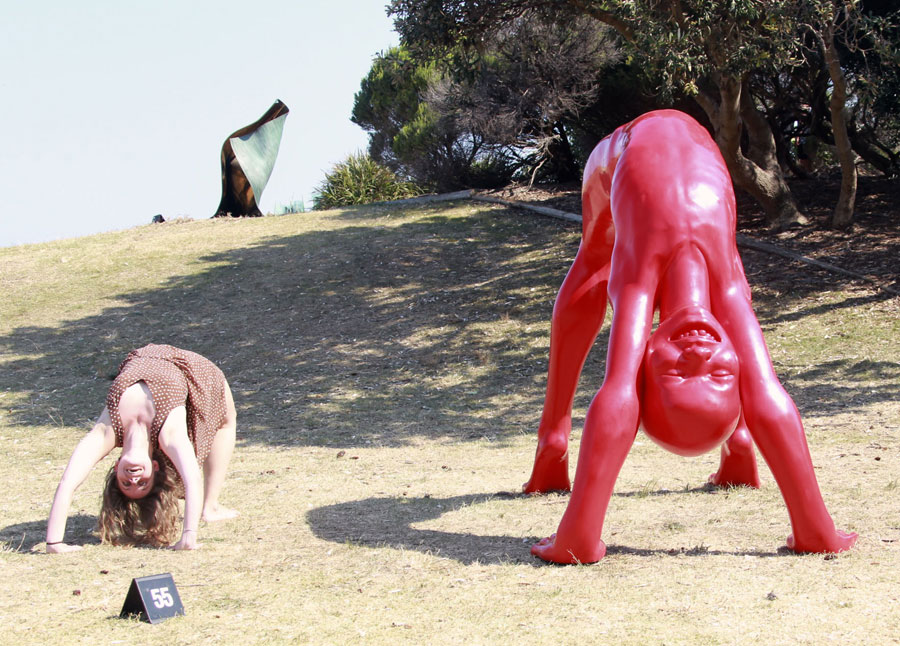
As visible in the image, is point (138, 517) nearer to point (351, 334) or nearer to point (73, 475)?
point (73, 475)

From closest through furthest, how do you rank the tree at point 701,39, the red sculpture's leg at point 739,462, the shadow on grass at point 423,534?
the shadow on grass at point 423,534 < the red sculpture's leg at point 739,462 < the tree at point 701,39

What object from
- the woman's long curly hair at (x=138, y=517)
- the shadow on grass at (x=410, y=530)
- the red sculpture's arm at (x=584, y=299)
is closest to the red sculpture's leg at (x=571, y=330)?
the red sculpture's arm at (x=584, y=299)

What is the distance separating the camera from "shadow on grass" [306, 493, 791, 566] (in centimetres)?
508

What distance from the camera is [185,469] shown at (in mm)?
5383

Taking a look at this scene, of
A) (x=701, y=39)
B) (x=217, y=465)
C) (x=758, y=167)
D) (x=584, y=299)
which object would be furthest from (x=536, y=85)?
(x=217, y=465)

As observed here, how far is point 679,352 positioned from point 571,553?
1.21 meters

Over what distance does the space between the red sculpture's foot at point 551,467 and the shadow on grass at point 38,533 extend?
2974mm

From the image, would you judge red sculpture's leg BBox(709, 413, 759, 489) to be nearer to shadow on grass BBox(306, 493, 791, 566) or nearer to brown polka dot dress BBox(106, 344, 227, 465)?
shadow on grass BBox(306, 493, 791, 566)

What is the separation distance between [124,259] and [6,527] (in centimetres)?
1334

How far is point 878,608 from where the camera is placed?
4.00m

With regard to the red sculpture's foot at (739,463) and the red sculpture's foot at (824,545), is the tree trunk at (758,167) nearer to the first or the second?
the red sculpture's foot at (739,463)

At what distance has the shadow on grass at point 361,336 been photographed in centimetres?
1038

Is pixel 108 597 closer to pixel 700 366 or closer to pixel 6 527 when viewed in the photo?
pixel 6 527

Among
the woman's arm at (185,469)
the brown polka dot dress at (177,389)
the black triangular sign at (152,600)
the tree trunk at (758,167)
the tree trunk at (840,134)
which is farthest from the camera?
the tree trunk at (758,167)
